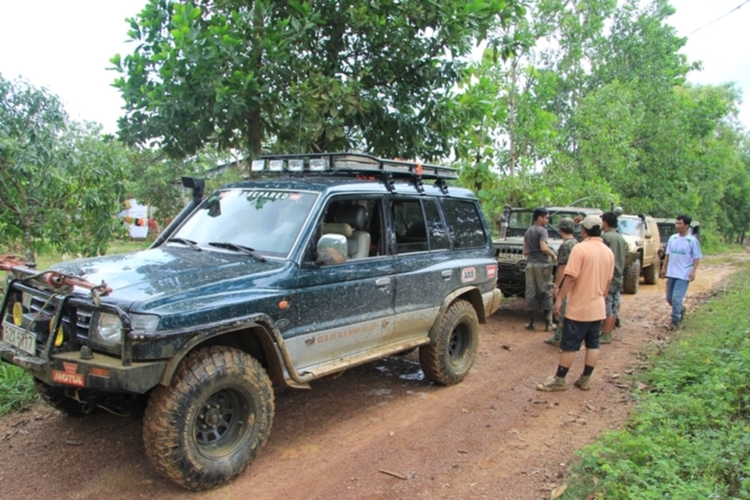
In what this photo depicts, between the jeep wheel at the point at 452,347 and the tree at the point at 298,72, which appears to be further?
the tree at the point at 298,72

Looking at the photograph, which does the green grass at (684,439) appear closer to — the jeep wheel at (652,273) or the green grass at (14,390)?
the green grass at (14,390)

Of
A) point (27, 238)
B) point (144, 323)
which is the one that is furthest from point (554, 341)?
point (27, 238)

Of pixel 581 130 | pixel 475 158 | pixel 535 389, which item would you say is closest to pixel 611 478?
pixel 535 389

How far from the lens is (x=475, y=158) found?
11.2m

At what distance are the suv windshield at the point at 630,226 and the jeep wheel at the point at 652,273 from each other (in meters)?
1.99

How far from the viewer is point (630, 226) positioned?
42.2ft

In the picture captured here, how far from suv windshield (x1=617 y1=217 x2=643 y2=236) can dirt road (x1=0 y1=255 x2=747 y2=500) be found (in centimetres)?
705

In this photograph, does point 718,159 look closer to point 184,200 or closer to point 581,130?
point 581,130

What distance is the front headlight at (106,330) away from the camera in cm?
333

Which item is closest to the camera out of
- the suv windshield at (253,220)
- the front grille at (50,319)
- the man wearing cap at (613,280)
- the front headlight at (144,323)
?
the front headlight at (144,323)

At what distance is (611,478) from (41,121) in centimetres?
700

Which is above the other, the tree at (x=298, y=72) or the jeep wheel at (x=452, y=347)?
the tree at (x=298, y=72)

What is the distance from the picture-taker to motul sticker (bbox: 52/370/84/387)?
3.27 metres

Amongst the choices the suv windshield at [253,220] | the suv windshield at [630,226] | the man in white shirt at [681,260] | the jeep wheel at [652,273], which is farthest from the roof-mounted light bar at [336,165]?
the jeep wheel at [652,273]
